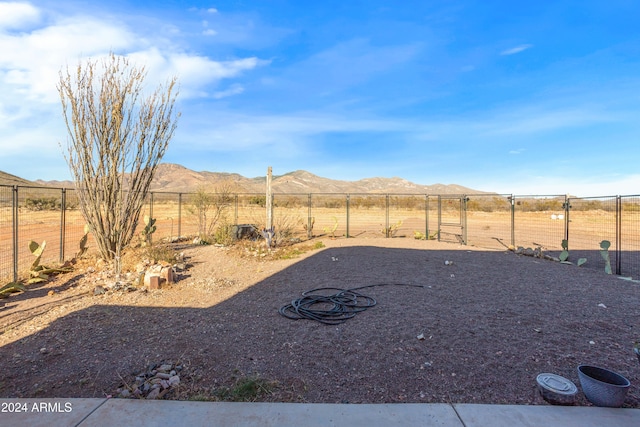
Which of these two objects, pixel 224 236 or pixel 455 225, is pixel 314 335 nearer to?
pixel 224 236

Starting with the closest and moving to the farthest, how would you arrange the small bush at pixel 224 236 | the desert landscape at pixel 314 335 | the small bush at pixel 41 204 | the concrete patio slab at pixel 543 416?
the concrete patio slab at pixel 543 416, the desert landscape at pixel 314 335, the small bush at pixel 224 236, the small bush at pixel 41 204

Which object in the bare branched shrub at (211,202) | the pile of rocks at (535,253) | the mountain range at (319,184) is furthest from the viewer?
the mountain range at (319,184)

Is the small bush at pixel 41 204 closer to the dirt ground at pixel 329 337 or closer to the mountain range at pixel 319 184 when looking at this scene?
the dirt ground at pixel 329 337

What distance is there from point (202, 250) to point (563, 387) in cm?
967

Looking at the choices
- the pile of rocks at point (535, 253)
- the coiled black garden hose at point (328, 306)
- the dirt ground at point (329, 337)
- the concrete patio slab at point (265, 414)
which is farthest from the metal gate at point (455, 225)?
the concrete patio slab at point (265, 414)

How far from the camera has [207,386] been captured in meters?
3.12

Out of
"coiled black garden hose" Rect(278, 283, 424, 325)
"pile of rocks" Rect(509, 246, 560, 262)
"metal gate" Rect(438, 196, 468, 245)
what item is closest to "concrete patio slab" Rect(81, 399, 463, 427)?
"coiled black garden hose" Rect(278, 283, 424, 325)

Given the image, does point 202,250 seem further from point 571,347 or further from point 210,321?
point 571,347

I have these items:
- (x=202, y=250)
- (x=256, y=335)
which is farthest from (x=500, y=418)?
(x=202, y=250)

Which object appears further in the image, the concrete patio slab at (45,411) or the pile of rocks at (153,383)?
the pile of rocks at (153,383)

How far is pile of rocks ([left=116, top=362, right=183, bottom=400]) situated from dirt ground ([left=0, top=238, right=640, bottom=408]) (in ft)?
0.19

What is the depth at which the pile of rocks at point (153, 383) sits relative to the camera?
116 inches

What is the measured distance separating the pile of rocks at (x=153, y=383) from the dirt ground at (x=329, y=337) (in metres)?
0.06

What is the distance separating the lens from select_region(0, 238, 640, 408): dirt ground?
3119mm
